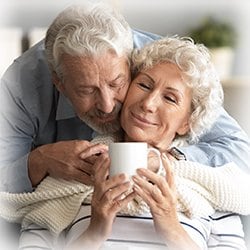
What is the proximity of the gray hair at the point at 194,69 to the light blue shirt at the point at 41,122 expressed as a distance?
9 cm

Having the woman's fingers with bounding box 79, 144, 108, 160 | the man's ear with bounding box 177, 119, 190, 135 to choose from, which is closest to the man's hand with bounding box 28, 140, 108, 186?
the woman's fingers with bounding box 79, 144, 108, 160

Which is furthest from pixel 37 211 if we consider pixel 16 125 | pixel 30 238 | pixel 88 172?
pixel 16 125

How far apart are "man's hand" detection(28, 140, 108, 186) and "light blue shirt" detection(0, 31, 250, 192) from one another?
0.33 feet

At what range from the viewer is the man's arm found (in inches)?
57.7

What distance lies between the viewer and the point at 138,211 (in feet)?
4.27

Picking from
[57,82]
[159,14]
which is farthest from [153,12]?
[57,82]

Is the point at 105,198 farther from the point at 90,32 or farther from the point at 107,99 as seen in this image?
the point at 90,32

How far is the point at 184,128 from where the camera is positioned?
4.66ft

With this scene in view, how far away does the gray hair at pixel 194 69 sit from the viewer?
138 cm

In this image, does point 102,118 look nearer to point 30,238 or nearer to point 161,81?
point 161,81

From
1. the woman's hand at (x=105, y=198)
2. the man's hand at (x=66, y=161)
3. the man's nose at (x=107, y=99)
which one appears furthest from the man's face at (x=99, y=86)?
the woman's hand at (x=105, y=198)

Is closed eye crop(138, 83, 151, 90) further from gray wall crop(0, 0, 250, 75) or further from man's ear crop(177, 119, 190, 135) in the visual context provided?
gray wall crop(0, 0, 250, 75)

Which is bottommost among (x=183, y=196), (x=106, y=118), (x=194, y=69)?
(x=183, y=196)

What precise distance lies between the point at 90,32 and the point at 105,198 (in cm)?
41
